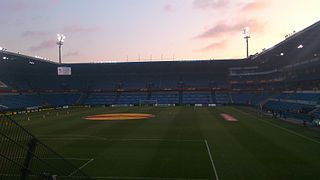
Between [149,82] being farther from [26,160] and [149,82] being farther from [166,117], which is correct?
[26,160]

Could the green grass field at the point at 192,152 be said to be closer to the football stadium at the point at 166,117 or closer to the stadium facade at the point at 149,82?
the football stadium at the point at 166,117

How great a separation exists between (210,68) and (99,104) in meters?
34.7

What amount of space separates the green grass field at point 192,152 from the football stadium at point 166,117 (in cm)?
8

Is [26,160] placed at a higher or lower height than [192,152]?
higher

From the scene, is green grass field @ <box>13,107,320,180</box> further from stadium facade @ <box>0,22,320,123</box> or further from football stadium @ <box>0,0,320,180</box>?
stadium facade @ <box>0,22,320,123</box>

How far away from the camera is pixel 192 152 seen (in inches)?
1101

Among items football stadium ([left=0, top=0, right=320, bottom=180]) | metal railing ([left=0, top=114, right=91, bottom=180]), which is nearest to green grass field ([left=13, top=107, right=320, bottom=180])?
football stadium ([left=0, top=0, right=320, bottom=180])

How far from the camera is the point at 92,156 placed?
87.0 feet

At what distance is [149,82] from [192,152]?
3705 inches

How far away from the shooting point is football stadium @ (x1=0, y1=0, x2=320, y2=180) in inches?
855

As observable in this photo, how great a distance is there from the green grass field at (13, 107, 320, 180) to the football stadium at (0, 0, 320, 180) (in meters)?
0.08

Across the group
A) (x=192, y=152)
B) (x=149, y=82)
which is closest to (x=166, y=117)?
(x=192, y=152)

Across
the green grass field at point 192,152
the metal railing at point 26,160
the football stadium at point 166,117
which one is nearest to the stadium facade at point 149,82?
the football stadium at point 166,117

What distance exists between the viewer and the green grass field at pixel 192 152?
70.6ft
